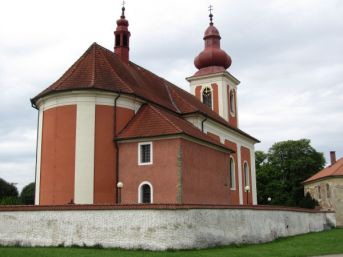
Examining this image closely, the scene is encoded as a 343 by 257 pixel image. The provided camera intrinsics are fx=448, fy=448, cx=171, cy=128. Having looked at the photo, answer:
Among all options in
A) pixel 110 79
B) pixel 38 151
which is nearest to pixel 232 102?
pixel 110 79

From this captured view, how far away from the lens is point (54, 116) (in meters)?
24.1

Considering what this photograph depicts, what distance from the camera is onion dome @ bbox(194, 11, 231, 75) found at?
41906 millimetres

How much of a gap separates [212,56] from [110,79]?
18.7m

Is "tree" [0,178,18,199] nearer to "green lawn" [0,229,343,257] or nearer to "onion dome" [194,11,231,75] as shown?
"onion dome" [194,11,231,75]

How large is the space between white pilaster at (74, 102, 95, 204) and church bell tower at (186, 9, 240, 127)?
19.4 meters

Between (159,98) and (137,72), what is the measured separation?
8.81 feet

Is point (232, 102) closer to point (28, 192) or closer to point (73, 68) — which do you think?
point (73, 68)

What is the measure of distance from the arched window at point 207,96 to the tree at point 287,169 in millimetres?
20417

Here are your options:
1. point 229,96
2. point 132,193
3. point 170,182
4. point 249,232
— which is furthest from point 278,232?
point 229,96

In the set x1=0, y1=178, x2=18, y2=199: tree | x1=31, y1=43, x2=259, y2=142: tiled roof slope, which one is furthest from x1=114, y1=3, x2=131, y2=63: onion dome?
x1=0, y1=178, x2=18, y2=199: tree

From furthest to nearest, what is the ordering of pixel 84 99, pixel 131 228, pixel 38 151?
1. pixel 38 151
2. pixel 84 99
3. pixel 131 228

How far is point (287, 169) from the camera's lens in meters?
A: 59.3

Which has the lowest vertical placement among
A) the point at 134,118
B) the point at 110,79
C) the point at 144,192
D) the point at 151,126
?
the point at 144,192

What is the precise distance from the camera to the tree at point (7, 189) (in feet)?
207
